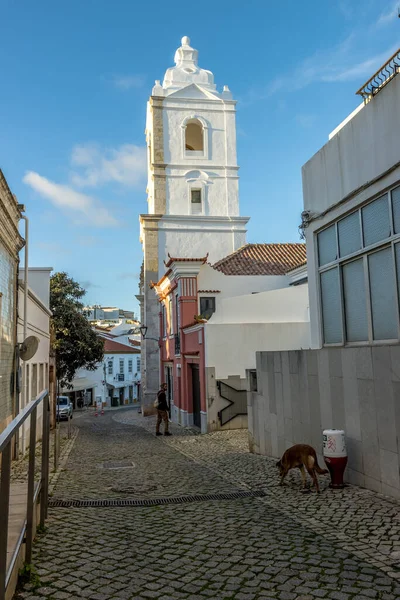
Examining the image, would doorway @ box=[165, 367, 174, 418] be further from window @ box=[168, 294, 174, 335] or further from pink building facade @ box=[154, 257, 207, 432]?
window @ box=[168, 294, 174, 335]

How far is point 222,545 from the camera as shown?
506 centimetres

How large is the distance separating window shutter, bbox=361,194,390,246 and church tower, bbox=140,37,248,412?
25.6 m

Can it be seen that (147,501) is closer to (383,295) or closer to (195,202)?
(383,295)

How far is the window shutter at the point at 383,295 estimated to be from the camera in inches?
286

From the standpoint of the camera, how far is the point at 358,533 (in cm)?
530

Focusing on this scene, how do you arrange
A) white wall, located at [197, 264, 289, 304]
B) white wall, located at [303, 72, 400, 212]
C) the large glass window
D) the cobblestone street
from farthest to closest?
white wall, located at [197, 264, 289, 304], white wall, located at [303, 72, 400, 212], the large glass window, the cobblestone street

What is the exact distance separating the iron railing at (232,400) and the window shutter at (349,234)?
1002cm

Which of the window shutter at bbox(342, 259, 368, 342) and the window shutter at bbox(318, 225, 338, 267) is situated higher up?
the window shutter at bbox(318, 225, 338, 267)

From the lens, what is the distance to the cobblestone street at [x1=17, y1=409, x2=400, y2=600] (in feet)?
13.3

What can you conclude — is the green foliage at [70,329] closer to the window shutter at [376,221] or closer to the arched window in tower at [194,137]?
the arched window in tower at [194,137]

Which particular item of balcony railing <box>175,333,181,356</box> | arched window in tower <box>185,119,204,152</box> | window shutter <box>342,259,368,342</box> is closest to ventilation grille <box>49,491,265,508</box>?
window shutter <box>342,259,368,342</box>

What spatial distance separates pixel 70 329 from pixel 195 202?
463 inches

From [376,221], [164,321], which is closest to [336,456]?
[376,221]

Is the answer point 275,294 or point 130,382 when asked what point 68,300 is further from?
point 130,382
